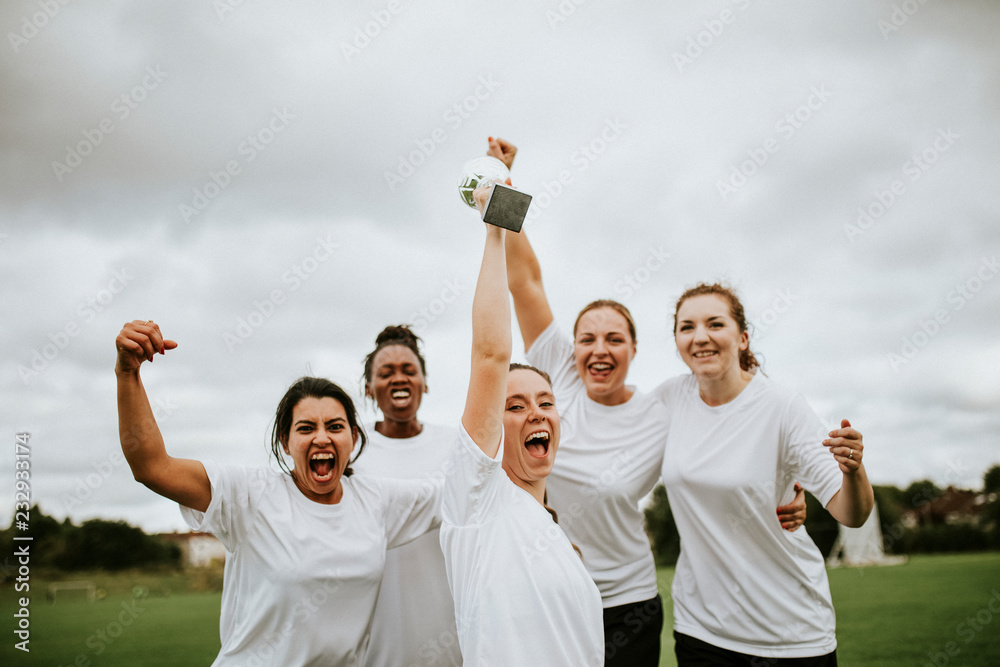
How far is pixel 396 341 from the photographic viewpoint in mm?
5379

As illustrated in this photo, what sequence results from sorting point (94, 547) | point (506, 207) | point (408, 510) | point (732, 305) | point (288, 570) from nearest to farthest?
point (506, 207)
point (288, 570)
point (408, 510)
point (732, 305)
point (94, 547)

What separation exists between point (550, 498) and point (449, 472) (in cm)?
238

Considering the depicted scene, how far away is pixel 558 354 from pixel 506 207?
2.71 metres

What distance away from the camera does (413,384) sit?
5.08m

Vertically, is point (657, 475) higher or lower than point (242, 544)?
higher

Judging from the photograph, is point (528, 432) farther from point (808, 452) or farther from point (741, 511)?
point (808, 452)

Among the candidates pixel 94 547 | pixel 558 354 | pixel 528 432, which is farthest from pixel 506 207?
pixel 94 547

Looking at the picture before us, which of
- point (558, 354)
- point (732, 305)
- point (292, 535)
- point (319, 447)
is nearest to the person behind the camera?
point (292, 535)

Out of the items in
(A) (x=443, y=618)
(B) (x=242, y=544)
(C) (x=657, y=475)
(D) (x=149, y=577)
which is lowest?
(D) (x=149, y=577)

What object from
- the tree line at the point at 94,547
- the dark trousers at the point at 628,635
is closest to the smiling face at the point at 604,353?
the dark trousers at the point at 628,635

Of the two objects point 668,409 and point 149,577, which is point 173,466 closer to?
point 668,409

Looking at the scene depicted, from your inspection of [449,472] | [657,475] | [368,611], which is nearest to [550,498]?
[657,475]

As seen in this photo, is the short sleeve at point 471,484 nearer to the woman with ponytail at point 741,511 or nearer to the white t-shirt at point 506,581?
the white t-shirt at point 506,581

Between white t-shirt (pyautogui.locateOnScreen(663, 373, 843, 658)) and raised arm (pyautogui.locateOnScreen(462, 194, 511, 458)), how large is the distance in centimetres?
218
